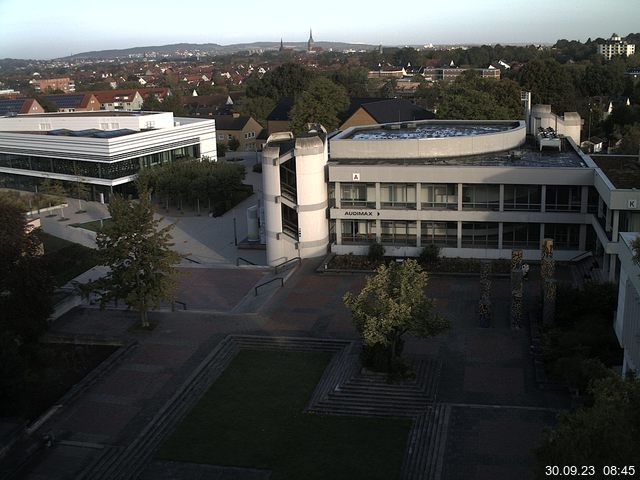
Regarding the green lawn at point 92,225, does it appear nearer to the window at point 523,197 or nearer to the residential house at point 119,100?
the window at point 523,197

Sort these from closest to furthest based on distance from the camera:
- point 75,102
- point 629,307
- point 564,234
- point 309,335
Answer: point 629,307 < point 309,335 < point 564,234 < point 75,102

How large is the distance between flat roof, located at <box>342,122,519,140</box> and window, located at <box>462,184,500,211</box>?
6245 millimetres

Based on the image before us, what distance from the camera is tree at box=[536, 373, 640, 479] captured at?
35.3 ft

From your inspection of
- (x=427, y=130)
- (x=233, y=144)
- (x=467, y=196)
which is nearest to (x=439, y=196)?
(x=467, y=196)

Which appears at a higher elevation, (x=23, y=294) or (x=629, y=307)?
(x=629, y=307)

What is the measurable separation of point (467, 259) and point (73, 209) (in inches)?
1288

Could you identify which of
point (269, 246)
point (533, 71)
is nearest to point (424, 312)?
point (269, 246)

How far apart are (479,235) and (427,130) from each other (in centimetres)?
1072

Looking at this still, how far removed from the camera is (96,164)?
5584 cm

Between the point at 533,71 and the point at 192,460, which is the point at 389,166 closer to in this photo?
the point at 192,460

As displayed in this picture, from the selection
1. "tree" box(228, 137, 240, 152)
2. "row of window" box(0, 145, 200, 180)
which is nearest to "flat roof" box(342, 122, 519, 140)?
"row of window" box(0, 145, 200, 180)

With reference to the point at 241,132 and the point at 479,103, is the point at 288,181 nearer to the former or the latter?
the point at 479,103

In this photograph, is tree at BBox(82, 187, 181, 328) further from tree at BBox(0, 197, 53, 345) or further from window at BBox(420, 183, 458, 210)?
window at BBox(420, 183, 458, 210)

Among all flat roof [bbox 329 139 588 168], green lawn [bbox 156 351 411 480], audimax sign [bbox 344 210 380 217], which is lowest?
green lawn [bbox 156 351 411 480]
